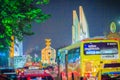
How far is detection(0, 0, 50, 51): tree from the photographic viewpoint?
44.4ft

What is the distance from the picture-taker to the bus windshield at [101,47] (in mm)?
22266

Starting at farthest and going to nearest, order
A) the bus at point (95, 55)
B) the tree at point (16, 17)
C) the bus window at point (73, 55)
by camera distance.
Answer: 1. the bus window at point (73, 55)
2. the bus at point (95, 55)
3. the tree at point (16, 17)

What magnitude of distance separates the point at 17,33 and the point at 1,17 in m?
2.25

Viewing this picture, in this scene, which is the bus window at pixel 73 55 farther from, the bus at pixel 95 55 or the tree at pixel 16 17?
the tree at pixel 16 17

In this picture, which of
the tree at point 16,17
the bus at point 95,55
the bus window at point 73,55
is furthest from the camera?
the bus window at point 73,55

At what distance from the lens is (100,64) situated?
22.6m

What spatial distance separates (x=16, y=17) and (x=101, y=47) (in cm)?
945

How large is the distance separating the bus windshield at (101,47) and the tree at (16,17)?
6888 mm

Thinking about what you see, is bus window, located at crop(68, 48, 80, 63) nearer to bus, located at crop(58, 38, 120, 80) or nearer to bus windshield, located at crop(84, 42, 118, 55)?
bus, located at crop(58, 38, 120, 80)

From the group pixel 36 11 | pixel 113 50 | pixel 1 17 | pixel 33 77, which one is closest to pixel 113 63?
pixel 113 50

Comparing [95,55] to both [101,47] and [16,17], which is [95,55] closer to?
[101,47]

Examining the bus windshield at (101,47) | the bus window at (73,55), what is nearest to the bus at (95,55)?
the bus windshield at (101,47)

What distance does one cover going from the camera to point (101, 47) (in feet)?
73.4

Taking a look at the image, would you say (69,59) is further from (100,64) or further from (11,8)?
(11,8)
